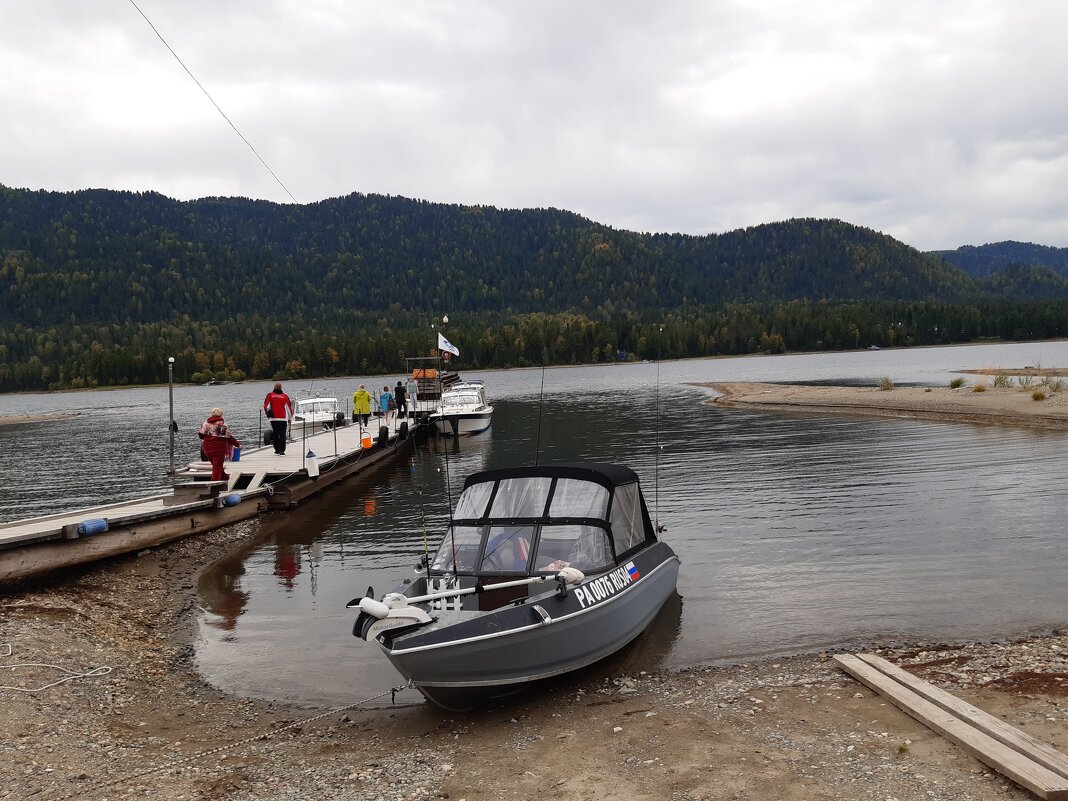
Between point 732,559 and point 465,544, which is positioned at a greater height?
point 465,544

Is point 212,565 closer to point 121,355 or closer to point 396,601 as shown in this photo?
point 396,601

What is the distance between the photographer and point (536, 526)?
1105 centimetres

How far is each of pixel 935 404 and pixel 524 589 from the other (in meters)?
42.7

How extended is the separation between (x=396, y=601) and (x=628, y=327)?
564ft

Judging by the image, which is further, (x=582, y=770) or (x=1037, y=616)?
(x=1037, y=616)

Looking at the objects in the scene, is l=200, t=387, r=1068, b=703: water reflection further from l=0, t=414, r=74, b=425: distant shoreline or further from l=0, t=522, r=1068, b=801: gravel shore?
l=0, t=414, r=74, b=425: distant shoreline

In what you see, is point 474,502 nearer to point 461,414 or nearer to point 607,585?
point 607,585

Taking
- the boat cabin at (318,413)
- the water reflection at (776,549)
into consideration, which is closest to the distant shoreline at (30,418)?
the boat cabin at (318,413)

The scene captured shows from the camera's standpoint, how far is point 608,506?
37.3ft

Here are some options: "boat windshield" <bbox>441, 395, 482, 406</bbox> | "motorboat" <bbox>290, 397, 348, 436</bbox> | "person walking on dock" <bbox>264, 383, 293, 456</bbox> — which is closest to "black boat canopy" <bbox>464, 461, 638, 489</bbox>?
"person walking on dock" <bbox>264, 383, 293, 456</bbox>

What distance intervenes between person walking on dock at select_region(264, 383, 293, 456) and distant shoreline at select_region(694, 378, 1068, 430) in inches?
1292

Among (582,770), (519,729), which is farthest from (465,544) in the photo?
(582,770)

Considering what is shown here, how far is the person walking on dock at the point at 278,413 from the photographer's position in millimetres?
24719

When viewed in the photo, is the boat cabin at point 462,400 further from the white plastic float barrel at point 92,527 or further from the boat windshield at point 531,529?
the boat windshield at point 531,529
